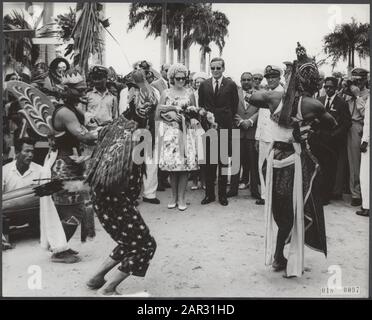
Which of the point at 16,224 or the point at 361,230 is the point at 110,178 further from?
the point at 361,230

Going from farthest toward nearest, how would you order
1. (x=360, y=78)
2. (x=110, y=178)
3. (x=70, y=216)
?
(x=360, y=78) → (x=70, y=216) → (x=110, y=178)

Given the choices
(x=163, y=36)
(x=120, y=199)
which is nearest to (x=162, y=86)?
(x=163, y=36)

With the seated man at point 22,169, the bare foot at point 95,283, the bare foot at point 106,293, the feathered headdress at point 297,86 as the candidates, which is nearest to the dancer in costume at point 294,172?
the feathered headdress at point 297,86

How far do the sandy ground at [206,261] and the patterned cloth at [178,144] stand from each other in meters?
0.52

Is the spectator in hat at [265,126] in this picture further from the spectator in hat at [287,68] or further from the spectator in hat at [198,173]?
the spectator in hat at [198,173]

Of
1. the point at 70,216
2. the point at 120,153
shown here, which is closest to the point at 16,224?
the point at 70,216

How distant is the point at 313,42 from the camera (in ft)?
16.4

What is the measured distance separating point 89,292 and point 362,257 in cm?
289

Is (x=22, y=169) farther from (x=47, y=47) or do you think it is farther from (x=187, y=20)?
(x=187, y=20)

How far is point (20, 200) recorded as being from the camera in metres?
4.94

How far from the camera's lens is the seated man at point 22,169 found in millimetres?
4926

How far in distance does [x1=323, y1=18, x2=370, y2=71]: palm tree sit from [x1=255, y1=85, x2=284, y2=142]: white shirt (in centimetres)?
79

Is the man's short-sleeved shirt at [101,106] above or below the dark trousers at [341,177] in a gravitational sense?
above

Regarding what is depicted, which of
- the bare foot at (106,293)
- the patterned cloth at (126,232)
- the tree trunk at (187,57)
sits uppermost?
the tree trunk at (187,57)
